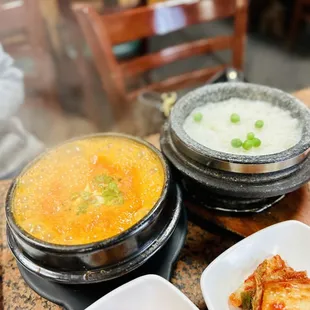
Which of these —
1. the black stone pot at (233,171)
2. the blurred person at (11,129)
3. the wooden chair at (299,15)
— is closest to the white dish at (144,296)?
the black stone pot at (233,171)

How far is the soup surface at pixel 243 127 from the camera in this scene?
1632 millimetres

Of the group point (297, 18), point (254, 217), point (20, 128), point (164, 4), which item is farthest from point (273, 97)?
point (297, 18)

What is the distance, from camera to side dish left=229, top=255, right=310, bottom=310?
3.75ft

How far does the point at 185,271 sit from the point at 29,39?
2.43 meters

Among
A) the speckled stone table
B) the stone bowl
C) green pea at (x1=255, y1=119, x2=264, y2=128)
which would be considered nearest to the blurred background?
the stone bowl

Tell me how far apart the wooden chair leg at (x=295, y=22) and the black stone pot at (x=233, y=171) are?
12.8 ft

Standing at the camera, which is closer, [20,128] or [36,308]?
[36,308]

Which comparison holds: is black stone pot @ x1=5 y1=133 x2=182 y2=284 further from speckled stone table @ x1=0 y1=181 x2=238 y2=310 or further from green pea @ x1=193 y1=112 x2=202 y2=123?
green pea @ x1=193 y1=112 x2=202 y2=123

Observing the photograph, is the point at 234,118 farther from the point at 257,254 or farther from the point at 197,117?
the point at 257,254

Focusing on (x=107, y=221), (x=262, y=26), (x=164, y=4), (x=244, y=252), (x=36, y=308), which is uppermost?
(x=164, y=4)

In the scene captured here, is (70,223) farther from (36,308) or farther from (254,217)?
(254,217)

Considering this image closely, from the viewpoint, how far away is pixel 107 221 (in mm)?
1324

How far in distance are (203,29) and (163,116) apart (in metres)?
3.96

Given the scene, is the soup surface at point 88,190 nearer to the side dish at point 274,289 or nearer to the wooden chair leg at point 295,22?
the side dish at point 274,289
